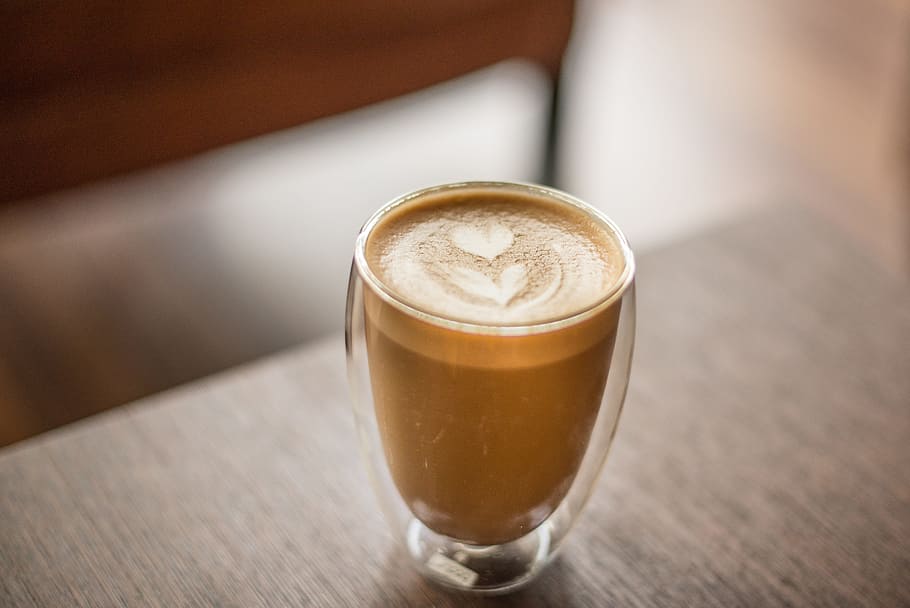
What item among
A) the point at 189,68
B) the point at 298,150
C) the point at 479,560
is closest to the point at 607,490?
the point at 479,560

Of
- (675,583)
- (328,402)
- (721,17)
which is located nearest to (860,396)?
(675,583)

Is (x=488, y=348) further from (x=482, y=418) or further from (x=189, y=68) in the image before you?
(x=189, y=68)

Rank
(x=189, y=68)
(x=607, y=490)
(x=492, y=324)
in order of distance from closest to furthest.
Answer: (x=492, y=324) → (x=607, y=490) → (x=189, y=68)

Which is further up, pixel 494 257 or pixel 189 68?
pixel 494 257

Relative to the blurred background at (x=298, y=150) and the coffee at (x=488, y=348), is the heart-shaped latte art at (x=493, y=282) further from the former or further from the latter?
the blurred background at (x=298, y=150)

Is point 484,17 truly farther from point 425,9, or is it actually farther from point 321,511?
point 321,511

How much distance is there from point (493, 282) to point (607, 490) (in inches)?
6.5

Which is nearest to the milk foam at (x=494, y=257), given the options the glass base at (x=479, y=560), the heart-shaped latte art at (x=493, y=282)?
the heart-shaped latte art at (x=493, y=282)

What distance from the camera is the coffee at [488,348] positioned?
39cm

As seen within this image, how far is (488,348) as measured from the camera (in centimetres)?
38

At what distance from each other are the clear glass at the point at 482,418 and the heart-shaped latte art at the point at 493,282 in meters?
0.03

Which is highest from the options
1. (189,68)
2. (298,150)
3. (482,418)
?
(482,418)

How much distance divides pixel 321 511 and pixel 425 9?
3.06 feet

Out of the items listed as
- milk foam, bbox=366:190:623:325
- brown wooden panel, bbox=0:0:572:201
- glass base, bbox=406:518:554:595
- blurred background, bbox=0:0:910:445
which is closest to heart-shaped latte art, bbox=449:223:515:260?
milk foam, bbox=366:190:623:325
